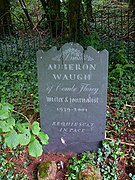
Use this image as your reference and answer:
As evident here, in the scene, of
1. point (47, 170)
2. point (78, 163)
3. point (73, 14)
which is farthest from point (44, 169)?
point (73, 14)

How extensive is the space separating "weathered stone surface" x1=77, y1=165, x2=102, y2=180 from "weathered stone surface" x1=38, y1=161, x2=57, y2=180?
0.32 m

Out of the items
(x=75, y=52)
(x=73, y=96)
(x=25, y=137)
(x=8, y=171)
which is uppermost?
(x=75, y=52)

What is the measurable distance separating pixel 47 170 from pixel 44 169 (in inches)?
1.5

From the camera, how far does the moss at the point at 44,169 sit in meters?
2.80

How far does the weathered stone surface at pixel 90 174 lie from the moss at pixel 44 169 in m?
0.38

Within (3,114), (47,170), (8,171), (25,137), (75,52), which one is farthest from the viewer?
(8,171)

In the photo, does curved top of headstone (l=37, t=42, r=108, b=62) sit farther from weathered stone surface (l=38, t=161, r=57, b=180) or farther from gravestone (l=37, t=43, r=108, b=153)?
weathered stone surface (l=38, t=161, r=57, b=180)

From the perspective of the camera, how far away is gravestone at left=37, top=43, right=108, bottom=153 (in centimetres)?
271

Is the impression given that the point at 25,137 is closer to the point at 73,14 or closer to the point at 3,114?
the point at 3,114

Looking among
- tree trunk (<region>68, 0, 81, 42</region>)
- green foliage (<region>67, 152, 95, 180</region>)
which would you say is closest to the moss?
green foliage (<region>67, 152, 95, 180</region>)

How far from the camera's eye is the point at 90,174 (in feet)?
8.93

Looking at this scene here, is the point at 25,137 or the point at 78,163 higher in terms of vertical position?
the point at 25,137

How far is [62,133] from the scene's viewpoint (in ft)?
10.3

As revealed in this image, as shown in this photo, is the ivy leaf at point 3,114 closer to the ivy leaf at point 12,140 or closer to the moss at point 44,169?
the ivy leaf at point 12,140
